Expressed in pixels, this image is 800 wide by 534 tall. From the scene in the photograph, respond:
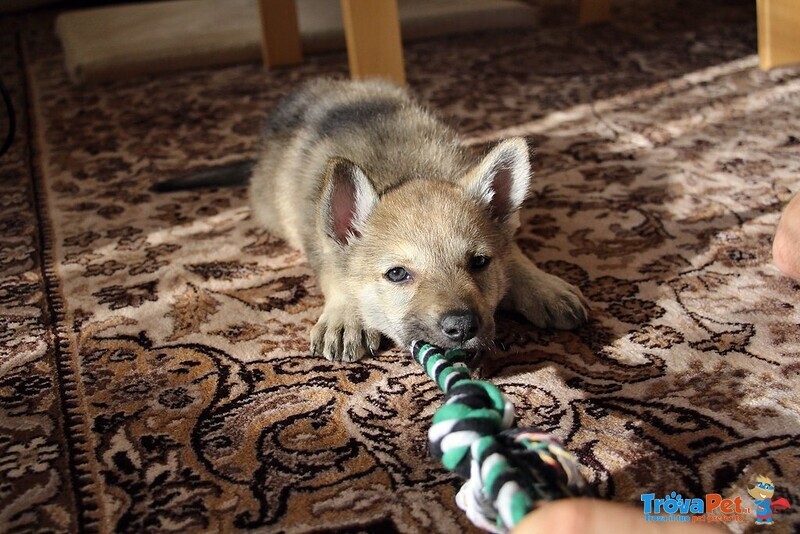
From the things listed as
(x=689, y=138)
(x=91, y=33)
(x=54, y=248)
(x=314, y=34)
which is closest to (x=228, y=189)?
(x=54, y=248)

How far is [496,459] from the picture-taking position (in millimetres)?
930

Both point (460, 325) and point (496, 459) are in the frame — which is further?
point (460, 325)

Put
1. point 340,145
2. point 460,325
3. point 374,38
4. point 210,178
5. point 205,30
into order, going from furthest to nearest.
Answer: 1. point 205,30
2. point 374,38
3. point 210,178
4. point 340,145
5. point 460,325

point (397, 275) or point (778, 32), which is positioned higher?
point (778, 32)

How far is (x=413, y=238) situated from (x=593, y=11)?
362 cm

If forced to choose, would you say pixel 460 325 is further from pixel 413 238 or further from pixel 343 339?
pixel 343 339

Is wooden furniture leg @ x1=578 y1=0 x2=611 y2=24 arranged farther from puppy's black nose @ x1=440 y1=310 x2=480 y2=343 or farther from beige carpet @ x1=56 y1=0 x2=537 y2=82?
puppy's black nose @ x1=440 y1=310 x2=480 y2=343

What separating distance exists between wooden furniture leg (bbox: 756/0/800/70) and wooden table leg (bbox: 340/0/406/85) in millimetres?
1612

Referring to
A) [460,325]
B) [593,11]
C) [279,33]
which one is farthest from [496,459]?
[593,11]

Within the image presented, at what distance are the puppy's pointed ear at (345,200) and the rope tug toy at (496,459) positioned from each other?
1.90 feet

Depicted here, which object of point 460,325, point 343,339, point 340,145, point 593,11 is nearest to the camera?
point 460,325

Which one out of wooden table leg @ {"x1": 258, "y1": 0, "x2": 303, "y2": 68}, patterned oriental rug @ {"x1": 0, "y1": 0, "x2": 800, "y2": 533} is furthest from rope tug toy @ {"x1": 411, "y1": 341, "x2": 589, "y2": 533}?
wooden table leg @ {"x1": 258, "y1": 0, "x2": 303, "y2": 68}

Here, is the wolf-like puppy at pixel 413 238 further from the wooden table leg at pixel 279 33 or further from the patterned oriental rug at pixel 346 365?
the wooden table leg at pixel 279 33

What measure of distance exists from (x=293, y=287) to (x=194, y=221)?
1.84 feet
